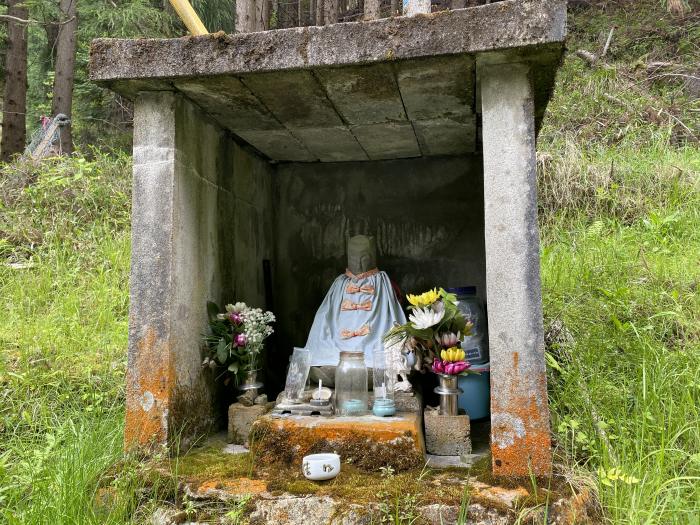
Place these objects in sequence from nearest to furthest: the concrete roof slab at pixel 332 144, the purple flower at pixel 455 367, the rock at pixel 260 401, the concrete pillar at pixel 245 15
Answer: the purple flower at pixel 455 367
the rock at pixel 260 401
the concrete roof slab at pixel 332 144
the concrete pillar at pixel 245 15

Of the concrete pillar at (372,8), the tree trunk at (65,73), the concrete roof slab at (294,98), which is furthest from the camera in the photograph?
the tree trunk at (65,73)

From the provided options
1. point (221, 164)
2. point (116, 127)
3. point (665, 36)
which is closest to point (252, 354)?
point (221, 164)

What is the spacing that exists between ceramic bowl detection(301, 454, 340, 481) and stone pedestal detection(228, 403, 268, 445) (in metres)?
0.66

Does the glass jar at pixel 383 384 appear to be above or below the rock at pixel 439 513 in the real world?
above

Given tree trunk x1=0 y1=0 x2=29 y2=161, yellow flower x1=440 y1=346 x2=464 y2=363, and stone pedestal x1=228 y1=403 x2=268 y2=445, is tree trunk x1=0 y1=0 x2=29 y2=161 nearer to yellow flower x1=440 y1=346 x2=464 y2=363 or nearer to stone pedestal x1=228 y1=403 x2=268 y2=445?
stone pedestal x1=228 y1=403 x2=268 y2=445

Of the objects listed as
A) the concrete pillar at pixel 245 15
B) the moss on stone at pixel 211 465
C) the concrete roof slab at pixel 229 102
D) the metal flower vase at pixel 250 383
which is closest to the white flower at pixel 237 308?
the metal flower vase at pixel 250 383

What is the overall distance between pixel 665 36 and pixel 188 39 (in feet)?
37.6

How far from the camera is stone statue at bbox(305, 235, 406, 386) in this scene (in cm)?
376

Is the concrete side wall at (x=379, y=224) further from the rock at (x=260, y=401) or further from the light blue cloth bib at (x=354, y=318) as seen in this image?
the rock at (x=260, y=401)

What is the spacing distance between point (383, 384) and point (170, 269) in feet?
4.52

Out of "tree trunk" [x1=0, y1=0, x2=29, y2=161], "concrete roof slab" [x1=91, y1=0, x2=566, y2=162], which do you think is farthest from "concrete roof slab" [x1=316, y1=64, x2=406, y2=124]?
"tree trunk" [x1=0, y1=0, x2=29, y2=161]

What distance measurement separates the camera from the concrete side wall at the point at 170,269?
2.96 metres

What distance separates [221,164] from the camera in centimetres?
375

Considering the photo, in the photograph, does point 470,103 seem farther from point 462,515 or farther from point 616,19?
point 616,19
